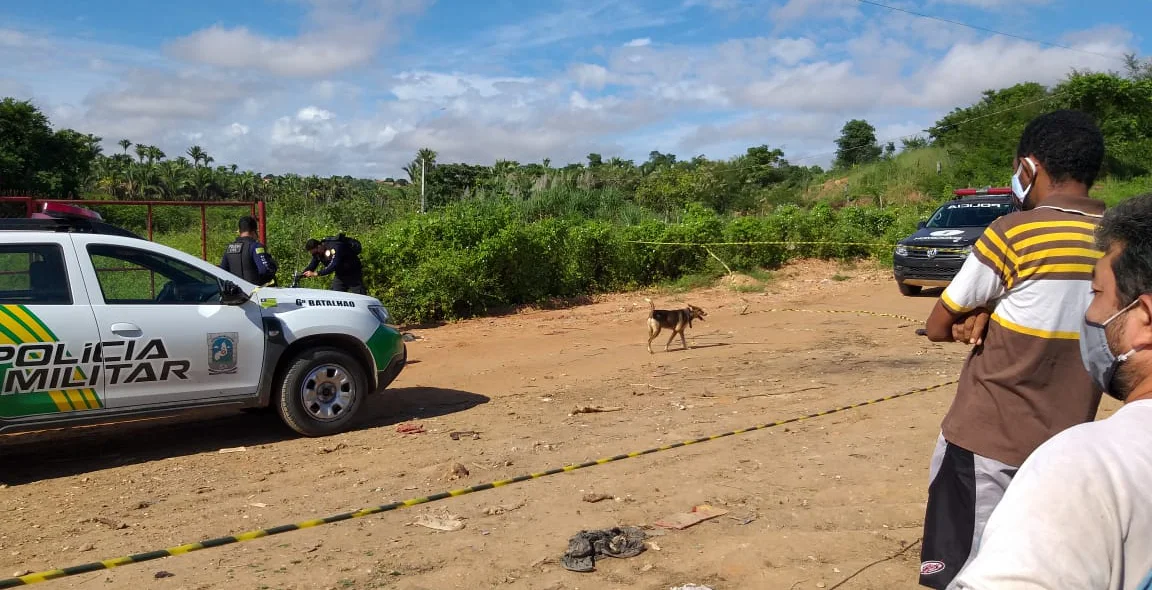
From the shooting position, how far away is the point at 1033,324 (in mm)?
2934

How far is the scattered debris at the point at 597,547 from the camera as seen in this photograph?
14.5 feet

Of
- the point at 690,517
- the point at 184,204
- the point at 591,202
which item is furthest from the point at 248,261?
the point at 591,202

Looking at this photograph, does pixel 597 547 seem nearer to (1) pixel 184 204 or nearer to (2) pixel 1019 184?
(2) pixel 1019 184

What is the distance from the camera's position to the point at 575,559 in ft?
14.6

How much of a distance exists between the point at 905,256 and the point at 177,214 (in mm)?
13210

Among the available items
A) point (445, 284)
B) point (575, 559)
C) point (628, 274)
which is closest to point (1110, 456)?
point (575, 559)

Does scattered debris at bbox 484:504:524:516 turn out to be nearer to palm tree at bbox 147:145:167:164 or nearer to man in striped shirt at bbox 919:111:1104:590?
man in striped shirt at bbox 919:111:1104:590

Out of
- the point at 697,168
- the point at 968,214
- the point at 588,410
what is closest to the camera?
the point at 588,410

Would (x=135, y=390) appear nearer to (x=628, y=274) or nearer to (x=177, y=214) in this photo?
(x=177, y=214)

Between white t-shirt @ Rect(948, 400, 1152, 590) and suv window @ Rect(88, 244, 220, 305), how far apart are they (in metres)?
6.58

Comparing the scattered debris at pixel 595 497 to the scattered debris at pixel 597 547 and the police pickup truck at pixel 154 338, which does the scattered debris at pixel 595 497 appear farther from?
the police pickup truck at pixel 154 338

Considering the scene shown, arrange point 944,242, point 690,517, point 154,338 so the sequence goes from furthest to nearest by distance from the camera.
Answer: point 944,242 < point 154,338 < point 690,517

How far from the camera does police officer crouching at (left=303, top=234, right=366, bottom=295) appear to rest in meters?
10.6

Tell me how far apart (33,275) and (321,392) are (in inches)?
89.9
